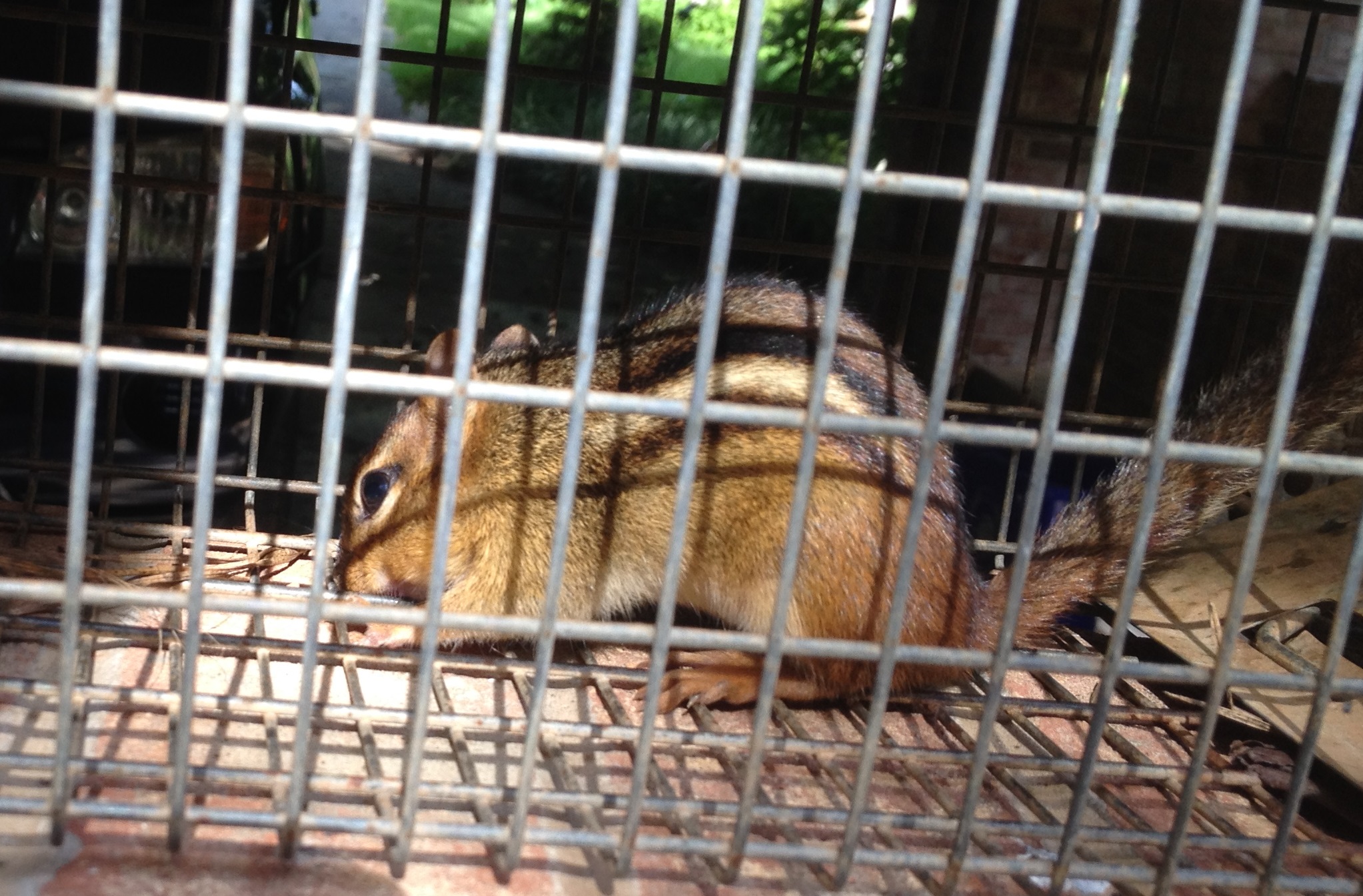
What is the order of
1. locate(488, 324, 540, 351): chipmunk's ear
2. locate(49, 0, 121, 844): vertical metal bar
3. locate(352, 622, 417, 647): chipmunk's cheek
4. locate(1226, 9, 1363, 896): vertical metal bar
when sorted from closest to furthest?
locate(49, 0, 121, 844): vertical metal bar, locate(1226, 9, 1363, 896): vertical metal bar, locate(352, 622, 417, 647): chipmunk's cheek, locate(488, 324, 540, 351): chipmunk's ear

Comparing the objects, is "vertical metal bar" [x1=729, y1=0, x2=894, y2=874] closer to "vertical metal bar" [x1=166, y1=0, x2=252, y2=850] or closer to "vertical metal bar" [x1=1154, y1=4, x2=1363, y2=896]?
"vertical metal bar" [x1=1154, y1=4, x2=1363, y2=896]

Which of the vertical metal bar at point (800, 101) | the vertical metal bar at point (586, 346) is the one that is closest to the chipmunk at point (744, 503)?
the vertical metal bar at point (800, 101)

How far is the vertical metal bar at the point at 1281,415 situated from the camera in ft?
5.87

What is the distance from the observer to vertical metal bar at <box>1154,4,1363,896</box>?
1788mm

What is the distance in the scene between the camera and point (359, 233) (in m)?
1.64

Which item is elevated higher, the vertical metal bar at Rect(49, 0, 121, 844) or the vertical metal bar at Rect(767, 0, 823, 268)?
the vertical metal bar at Rect(767, 0, 823, 268)

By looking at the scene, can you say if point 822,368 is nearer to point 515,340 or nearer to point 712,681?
point 712,681

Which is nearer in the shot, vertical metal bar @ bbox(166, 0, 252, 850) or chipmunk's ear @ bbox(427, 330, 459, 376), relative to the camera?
vertical metal bar @ bbox(166, 0, 252, 850)

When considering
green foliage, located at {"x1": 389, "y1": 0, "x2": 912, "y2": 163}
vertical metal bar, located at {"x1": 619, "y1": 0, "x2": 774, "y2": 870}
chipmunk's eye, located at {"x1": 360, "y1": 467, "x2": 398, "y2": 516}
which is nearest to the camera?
vertical metal bar, located at {"x1": 619, "y1": 0, "x2": 774, "y2": 870}

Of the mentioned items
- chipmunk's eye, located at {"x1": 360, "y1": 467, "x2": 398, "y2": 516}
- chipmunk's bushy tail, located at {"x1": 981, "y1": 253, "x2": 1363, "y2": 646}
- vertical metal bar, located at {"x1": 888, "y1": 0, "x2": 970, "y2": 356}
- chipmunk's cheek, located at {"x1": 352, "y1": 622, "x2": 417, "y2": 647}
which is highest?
vertical metal bar, located at {"x1": 888, "y1": 0, "x2": 970, "y2": 356}

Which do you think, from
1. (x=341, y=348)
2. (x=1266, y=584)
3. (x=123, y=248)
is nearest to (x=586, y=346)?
(x=341, y=348)

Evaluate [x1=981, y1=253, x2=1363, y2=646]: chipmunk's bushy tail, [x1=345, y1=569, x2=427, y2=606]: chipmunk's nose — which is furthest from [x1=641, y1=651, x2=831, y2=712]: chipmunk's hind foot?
[x1=345, y1=569, x2=427, y2=606]: chipmunk's nose

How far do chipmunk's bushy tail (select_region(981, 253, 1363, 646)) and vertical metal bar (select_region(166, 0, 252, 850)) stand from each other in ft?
6.07

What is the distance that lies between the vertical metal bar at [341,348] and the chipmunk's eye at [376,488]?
135 cm
